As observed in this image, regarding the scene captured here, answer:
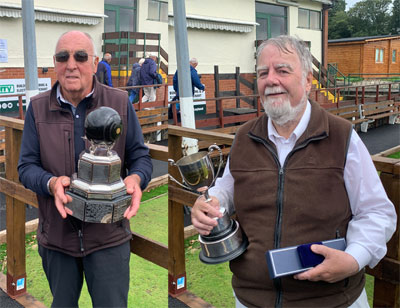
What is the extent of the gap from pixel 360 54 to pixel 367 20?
Answer: 26694 millimetres

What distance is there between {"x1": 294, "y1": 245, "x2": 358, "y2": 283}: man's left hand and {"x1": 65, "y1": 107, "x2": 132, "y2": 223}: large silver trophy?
0.77 m

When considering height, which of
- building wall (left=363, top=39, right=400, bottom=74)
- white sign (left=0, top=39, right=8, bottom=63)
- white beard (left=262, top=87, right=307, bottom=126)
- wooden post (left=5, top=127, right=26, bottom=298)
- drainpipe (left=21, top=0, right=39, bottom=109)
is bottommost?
wooden post (left=5, top=127, right=26, bottom=298)

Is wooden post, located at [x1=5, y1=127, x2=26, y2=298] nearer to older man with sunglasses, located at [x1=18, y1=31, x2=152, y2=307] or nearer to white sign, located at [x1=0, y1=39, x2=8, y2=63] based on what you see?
older man with sunglasses, located at [x1=18, y1=31, x2=152, y2=307]

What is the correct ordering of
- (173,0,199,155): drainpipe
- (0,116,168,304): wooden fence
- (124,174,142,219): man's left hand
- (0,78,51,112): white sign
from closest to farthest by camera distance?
1. (124,174,142,219): man's left hand
2. (0,116,168,304): wooden fence
3. (173,0,199,155): drainpipe
4. (0,78,51,112): white sign

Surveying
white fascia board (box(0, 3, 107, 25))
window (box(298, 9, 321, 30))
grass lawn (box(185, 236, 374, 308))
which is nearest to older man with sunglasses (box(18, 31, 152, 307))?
grass lawn (box(185, 236, 374, 308))

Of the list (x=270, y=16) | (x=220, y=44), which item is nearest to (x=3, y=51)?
(x=220, y=44)

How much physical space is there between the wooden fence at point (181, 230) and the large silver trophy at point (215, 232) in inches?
21.2

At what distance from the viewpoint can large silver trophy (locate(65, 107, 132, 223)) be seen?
188 centimetres

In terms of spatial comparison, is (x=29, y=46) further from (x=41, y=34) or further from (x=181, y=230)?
(x=41, y=34)

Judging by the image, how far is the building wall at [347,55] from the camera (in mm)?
32562

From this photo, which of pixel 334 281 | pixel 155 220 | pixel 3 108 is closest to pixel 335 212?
pixel 334 281

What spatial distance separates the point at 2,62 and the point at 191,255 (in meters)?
10.1

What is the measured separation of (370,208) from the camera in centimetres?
172

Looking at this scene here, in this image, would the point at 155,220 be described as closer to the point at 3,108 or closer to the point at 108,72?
the point at 108,72
